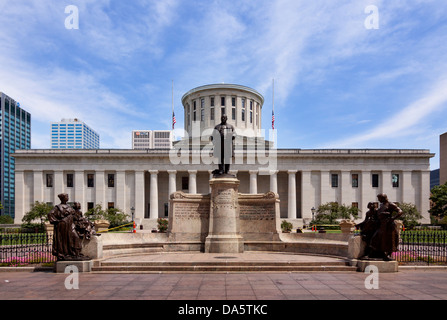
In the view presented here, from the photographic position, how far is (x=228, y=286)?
10023 millimetres

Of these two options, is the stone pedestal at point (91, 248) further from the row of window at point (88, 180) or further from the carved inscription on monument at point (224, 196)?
the row of window at point (88, 180)

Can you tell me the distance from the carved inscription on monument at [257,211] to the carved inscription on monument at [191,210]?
1861mm

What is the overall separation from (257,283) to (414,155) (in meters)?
64.0

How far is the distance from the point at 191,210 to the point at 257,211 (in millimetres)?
3393

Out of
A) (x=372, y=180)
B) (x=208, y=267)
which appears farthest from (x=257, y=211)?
(x=372, y=180)

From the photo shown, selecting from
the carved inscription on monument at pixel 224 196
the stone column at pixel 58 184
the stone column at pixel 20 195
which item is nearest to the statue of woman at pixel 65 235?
the carved inscription on monument at pixel 224 196

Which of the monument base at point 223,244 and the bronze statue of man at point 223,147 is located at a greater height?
the bronze statue of man at point 223,147

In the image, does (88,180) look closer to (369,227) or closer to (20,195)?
(20,195)

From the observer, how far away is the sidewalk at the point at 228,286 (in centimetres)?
890
